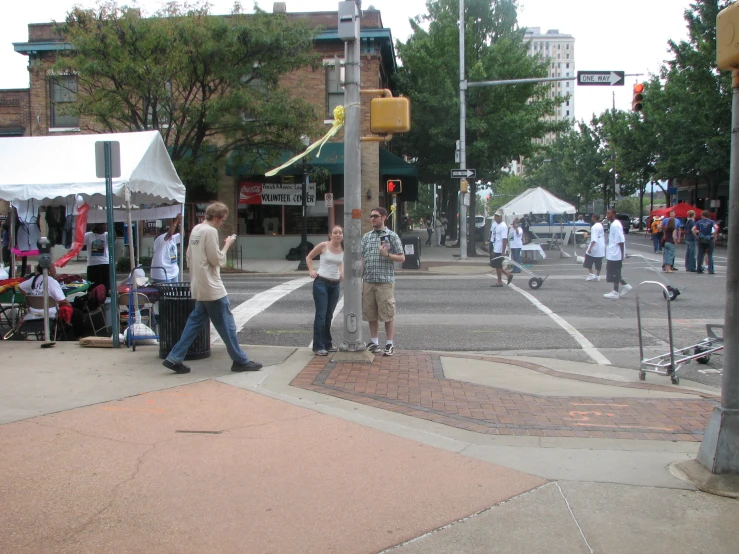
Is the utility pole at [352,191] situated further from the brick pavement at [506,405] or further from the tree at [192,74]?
the tree at [192,74]

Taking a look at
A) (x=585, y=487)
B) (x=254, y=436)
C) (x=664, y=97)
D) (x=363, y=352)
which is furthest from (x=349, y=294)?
(x=664, y=97)

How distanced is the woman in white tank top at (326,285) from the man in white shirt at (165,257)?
3.66m

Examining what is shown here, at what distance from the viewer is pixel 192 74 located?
→ 68.4 feet

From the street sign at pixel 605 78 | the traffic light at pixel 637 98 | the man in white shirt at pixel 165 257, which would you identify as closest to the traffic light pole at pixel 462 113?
the street sign at pixel 605 78

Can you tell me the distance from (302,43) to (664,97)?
86.5ft

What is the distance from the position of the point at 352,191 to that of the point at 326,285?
4.09ft

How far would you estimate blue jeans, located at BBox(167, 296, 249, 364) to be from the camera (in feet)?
23.5

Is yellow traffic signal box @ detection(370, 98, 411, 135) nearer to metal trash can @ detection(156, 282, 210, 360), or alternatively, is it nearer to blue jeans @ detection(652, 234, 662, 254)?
metal trash can @ detection(156, 282, 210, 360)

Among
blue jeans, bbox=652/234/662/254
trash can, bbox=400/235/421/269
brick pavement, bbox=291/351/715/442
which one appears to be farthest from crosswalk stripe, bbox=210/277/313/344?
blue jeans, bbox=652/234/662/254

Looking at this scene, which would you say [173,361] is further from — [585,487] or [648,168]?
[648,168]

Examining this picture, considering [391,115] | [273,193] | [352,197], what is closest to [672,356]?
[352,197]

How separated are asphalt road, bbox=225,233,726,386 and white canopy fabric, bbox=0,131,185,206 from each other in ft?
8.84

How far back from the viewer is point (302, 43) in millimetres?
22391

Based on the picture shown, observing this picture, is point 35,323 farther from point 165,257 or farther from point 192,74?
point 192,74
